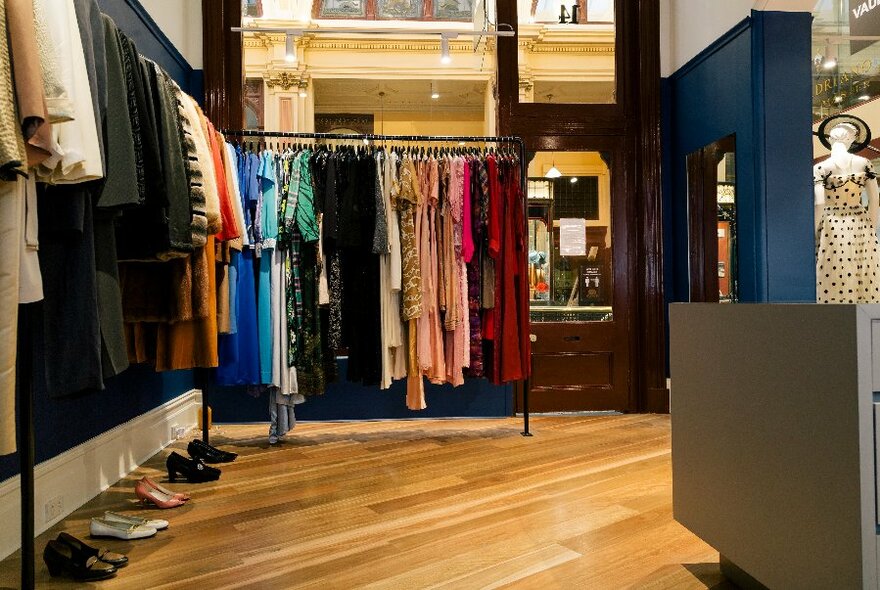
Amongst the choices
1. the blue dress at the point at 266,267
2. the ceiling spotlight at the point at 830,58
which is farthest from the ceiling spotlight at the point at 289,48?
the ceiling spotlight at the point at 830,58

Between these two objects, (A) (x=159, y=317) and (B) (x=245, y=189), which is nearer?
(A) (x=159, y=317)

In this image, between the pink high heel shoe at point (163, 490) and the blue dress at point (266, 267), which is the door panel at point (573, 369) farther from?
the pink high heel shoe at point (163, 490)

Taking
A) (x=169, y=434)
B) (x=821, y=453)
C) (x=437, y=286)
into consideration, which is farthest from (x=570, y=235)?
(x=821, y=453)

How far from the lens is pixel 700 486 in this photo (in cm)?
180

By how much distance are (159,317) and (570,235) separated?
2.98 meters

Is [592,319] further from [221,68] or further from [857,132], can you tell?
[221,68]

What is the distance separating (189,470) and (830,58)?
6015 millimetres

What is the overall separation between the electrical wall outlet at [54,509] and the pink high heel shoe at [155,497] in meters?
0.25

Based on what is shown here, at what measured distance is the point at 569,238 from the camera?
4617 mm

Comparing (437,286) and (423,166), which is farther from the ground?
(423,166)

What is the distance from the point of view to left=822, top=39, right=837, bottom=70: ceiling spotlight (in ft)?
18.0

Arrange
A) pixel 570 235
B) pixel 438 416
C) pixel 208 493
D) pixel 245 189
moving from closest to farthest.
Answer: pixel 208 493
pixel 245 189
pixel 438 416
pixel 570 235

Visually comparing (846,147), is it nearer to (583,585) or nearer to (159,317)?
(583,585)

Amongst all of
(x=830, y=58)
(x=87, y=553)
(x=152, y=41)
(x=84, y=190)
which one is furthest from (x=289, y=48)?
(x=830, y=58)
